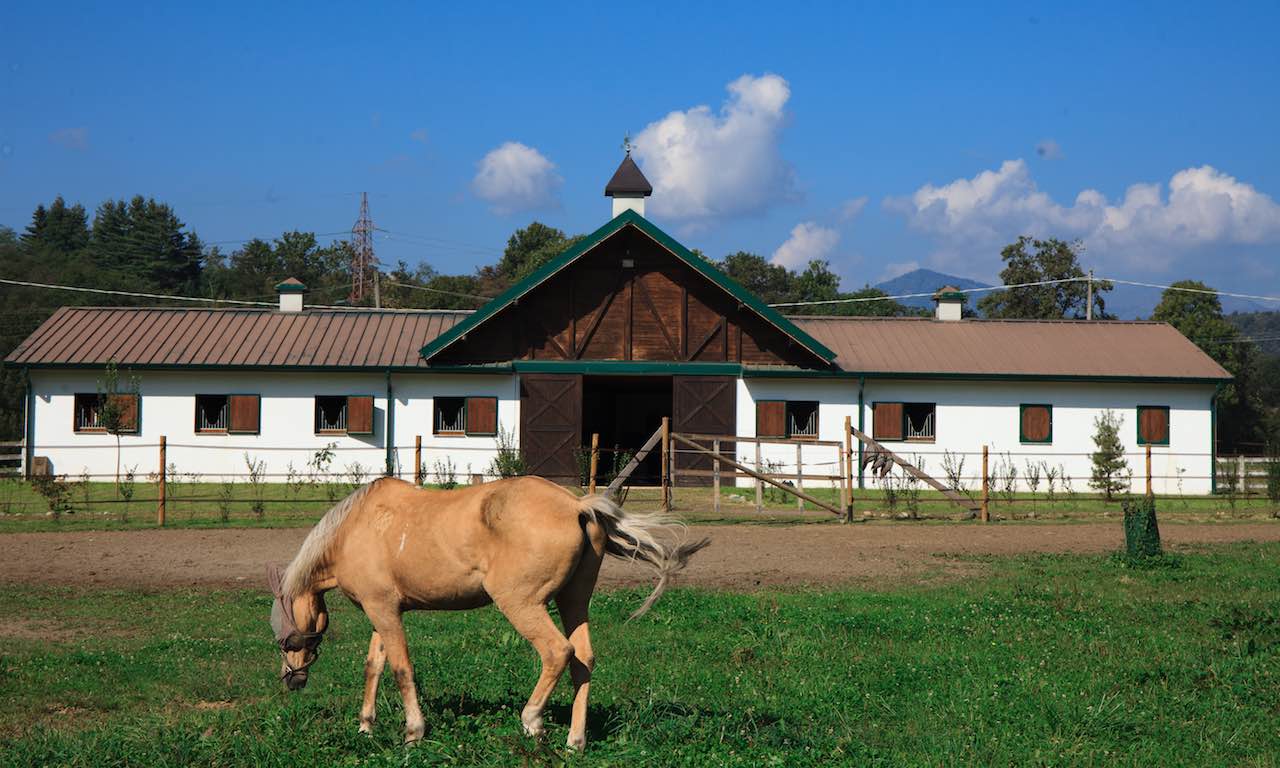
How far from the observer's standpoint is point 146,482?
28438 millimetres

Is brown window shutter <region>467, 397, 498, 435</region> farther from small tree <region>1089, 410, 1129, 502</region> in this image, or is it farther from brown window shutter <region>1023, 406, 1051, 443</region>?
small tree <region>1089, 410, 1129, 502</region>

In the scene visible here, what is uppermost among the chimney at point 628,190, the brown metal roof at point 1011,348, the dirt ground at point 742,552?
the chimney at point 628,190

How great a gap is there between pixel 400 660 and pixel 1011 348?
28.3m

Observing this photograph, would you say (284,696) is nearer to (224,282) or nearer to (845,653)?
(845,653)

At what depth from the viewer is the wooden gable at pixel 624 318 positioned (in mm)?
29000

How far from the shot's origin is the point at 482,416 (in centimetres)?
2903

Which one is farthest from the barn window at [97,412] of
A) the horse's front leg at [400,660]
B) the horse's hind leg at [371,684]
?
the horse's front leg at [400,660]

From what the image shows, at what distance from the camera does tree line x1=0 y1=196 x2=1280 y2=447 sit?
53.7m

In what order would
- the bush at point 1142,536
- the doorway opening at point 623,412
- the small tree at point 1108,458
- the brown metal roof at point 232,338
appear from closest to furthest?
the bush at point 1142,536 → the small tree at point 1108,458 → the brown metal roof at point 232,338 → the doorway opening at point 623,412

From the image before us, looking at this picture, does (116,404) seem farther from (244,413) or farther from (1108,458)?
(1108,458)

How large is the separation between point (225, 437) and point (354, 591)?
24190 millimetres

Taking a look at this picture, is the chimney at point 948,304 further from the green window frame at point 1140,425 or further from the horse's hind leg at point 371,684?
the horse's hind leg at point 371,684

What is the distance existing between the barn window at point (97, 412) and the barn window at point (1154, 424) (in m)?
26.4

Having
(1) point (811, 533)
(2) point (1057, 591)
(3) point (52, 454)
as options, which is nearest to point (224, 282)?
(3) point (52, 454)
